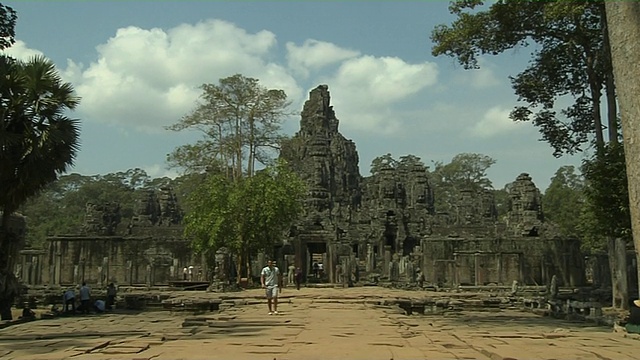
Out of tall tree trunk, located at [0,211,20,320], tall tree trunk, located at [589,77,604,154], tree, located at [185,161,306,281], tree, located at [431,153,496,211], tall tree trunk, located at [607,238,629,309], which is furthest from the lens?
tree, located at [431,153,496,211]

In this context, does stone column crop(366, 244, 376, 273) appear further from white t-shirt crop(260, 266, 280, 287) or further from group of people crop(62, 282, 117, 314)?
white t-shirt crop(260, 266, 280, 287)

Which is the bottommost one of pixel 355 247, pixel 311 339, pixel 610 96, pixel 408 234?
pixel 311 339

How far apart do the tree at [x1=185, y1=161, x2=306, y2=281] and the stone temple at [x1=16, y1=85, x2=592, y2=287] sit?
3146 millimetres

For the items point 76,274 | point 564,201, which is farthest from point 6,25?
point 564,201

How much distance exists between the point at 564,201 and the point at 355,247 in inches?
967

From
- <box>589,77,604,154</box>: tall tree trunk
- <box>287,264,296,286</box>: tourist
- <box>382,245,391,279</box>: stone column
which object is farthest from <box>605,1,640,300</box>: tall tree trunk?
<box>382,245,391,279</box>: stone column

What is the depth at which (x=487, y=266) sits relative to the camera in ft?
101

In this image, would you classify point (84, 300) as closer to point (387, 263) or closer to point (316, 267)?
point (387, 263)

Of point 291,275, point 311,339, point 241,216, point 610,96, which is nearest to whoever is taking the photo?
point 311,339

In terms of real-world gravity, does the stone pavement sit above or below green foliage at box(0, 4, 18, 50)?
below

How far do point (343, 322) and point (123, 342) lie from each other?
200 inches

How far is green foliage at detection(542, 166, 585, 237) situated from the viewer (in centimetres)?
5094

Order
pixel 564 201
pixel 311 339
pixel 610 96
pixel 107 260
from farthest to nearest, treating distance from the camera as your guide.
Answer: pixel 564 201
pixel 107 260
pixel 610 96
pixel 311 339

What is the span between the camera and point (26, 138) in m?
15.2
